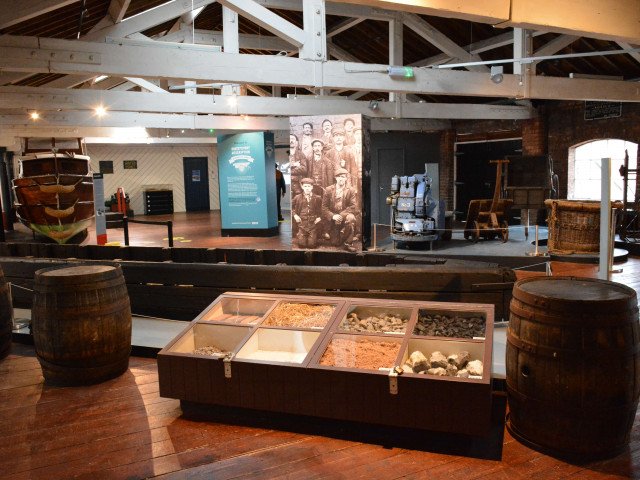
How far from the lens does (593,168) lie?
12.4 meters

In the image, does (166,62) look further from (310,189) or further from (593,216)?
(593,216)

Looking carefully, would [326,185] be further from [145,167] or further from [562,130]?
[145,167]

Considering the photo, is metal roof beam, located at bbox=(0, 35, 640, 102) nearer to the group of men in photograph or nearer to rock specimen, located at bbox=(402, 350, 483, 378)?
the group of men in photograph

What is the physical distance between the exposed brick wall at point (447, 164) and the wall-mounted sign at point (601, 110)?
440cm

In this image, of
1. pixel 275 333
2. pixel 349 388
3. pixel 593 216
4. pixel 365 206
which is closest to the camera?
pixel 349 388

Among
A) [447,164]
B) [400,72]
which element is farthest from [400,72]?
[447,164]

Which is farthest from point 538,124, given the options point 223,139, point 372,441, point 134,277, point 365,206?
point 372,441

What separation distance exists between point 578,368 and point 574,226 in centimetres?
557

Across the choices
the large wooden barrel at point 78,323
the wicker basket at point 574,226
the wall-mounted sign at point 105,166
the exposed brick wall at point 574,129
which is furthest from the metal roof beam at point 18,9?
the wall-mounted sign at point 105,166

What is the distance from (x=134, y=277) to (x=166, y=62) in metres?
2.97

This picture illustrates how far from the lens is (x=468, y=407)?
9.29 ft

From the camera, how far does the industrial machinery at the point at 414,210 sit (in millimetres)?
9797

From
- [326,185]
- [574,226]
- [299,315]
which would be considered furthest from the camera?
[326,185]

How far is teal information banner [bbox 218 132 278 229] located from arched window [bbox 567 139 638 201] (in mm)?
7176
